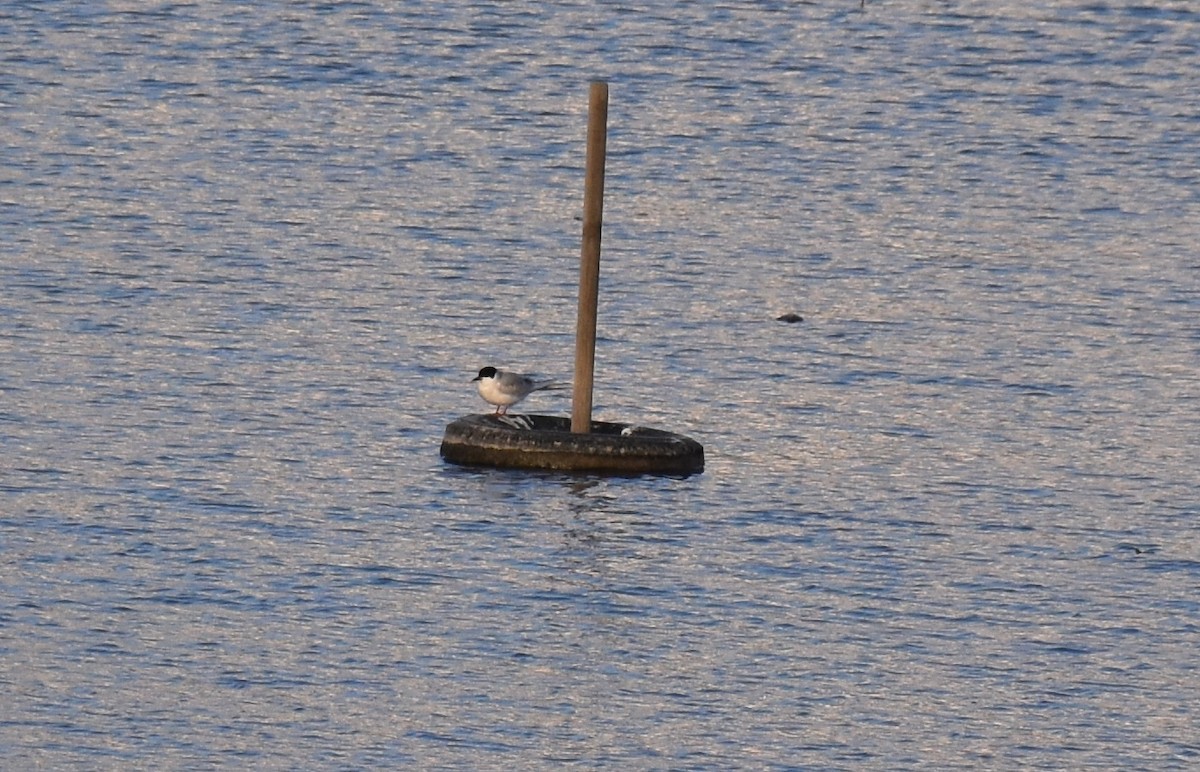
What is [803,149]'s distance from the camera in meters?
34.6

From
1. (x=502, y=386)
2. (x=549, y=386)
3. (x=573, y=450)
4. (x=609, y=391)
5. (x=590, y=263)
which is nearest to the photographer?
(x=573, y=450)

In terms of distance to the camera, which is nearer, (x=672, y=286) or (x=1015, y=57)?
(x=672, y=286)

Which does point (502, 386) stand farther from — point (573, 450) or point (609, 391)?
point (609, 391)

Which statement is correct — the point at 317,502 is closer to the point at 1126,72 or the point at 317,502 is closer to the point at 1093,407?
the point at 1093,407

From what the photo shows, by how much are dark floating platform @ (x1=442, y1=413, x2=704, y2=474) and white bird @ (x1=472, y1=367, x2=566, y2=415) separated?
70 cm

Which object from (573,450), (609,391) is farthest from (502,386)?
(609,391)

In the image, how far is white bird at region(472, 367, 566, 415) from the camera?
71.7 ft

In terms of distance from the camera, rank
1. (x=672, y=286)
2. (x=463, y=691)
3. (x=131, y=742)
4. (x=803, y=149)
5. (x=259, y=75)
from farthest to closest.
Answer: (x=259, y=75), (x=803, y=149), (x=672, y=286), (x=463, y=691), (x=131, y=742)

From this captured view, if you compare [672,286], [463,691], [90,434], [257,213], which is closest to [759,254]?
[672,286]

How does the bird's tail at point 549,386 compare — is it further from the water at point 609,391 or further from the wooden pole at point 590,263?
the wooden pole at point 590,263

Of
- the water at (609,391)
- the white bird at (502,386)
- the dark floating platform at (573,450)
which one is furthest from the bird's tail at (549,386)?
the dark floating platform at (573,450)

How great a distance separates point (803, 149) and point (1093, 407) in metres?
12.0

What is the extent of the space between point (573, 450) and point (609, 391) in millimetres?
2616

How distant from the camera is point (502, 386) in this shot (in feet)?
71.7
